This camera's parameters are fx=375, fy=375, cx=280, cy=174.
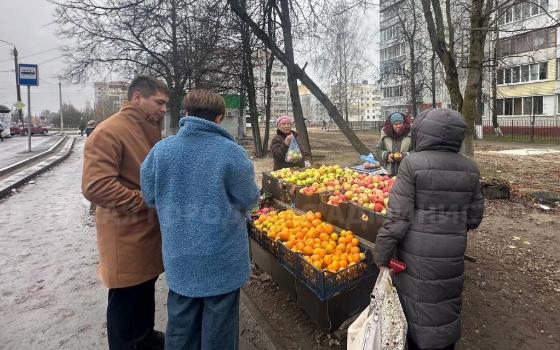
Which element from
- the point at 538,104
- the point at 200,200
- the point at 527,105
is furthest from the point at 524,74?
the point at 200,200

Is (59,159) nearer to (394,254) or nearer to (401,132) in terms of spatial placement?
(401,132)

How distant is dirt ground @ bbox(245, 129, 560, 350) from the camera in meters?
3.00

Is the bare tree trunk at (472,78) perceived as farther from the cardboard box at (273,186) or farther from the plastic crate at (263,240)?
the plastic crate at (263,240)

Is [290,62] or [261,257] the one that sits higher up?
[290,62]

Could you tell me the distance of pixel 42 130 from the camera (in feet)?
138

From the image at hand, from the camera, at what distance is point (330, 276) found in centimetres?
268

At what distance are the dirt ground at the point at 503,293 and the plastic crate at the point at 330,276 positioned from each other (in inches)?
20.4

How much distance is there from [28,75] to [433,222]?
56.6 ft

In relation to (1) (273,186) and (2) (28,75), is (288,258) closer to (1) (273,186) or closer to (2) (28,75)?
(1) (273,186)

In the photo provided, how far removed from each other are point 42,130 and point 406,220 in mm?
48516

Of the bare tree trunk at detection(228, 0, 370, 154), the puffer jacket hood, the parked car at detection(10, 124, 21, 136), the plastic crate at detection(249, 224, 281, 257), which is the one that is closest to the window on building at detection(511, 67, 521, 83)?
the bare tree trunk at detection(228, 0, 370, 154)

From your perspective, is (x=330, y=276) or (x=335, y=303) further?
(x=335, y=303)

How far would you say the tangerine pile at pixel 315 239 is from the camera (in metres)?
2.92

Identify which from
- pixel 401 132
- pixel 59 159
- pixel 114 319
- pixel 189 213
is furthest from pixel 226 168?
pixel 59 159
